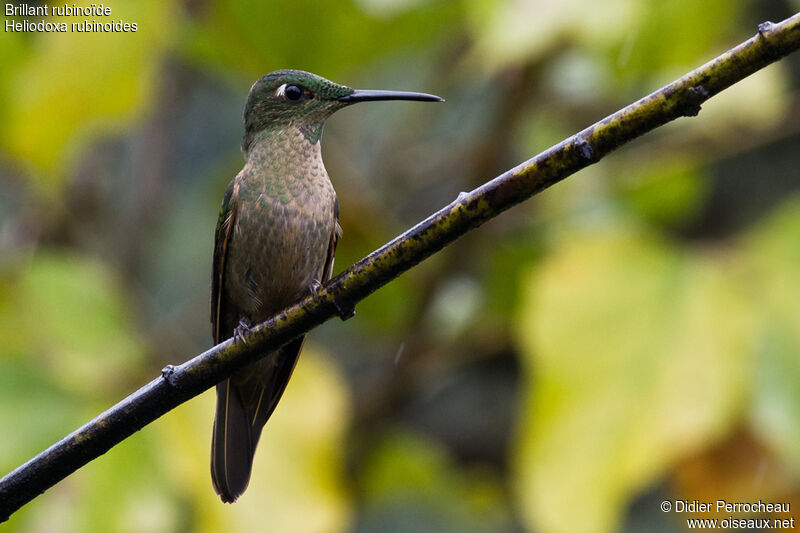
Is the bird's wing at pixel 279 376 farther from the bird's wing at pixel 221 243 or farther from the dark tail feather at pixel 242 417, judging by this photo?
the bird's wing at pixel 221 243

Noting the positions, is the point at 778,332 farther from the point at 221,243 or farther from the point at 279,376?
the point at 221,243

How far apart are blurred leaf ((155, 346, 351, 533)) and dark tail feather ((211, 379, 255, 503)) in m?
0.49

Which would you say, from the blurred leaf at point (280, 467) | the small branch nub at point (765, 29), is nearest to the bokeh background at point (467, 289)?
the blurred leaf at point (280, 467)

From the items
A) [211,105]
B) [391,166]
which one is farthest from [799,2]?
[211,105]

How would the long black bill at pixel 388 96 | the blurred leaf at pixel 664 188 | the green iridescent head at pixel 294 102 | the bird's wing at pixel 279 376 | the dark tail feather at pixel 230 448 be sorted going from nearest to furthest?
the long black bill at pixel 388 96 < the dark tail feather at pixel 230 448 < the green iridescent head at pixel 294 102 < the bird's wing at pixel 279 376 < the blurred leaf at pixel 664 188

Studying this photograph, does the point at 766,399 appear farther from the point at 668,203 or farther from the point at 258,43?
the point at 258,43

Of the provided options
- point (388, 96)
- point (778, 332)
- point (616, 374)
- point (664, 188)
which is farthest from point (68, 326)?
point (778, 332)

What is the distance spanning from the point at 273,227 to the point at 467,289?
7.06 ft

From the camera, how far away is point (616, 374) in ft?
11.0

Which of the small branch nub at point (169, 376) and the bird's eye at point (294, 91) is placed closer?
the small branch nub at point (169, 376)

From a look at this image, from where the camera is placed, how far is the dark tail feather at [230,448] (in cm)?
253

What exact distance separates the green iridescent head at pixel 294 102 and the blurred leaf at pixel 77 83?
643 mm

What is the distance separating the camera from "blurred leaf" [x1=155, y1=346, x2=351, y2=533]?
3375 millimetres

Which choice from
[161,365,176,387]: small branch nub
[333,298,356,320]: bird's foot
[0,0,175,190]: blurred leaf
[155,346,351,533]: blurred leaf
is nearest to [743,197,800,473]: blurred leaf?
[155,346,351,533]: blurred leaf
